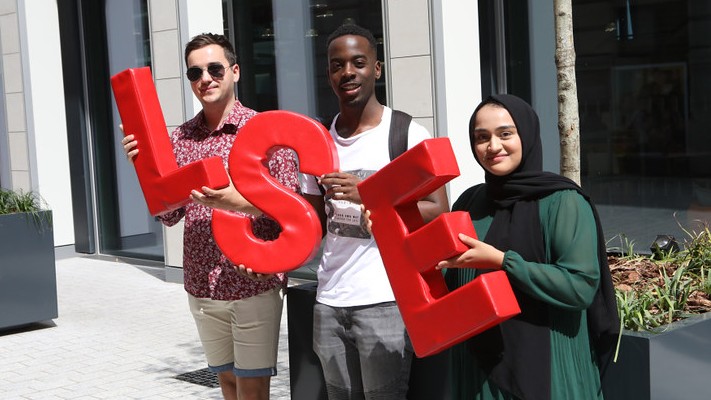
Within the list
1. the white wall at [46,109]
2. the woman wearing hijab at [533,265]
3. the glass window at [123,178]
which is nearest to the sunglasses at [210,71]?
the woman wearing hijab at [533,265]

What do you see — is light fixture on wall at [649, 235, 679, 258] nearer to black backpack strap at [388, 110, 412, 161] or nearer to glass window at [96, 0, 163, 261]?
black backpack strap at [388, 110, 412, 161]

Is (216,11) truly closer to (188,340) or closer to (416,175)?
(188,340)

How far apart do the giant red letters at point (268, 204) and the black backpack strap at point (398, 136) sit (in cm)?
27

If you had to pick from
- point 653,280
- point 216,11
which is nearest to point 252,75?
point 216,11

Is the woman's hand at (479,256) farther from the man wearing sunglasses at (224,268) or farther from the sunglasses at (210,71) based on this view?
the sunglasses at (210,71)

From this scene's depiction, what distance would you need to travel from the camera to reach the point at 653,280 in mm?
4488

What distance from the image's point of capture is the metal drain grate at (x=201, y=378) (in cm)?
716

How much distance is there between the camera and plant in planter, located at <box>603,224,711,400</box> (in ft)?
11.8

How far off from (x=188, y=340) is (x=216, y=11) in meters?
4.37

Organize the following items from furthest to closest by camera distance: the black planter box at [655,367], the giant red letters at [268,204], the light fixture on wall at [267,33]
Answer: the light fixture on wall at [267,33]
the giant red letters at [268,204]
the black planter box at [655,367]

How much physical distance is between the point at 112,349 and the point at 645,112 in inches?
194

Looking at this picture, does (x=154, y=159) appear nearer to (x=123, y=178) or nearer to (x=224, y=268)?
(x=224, y=268)

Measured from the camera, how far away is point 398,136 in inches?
150

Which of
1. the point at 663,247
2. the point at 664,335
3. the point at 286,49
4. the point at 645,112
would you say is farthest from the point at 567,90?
the point at 286,49
